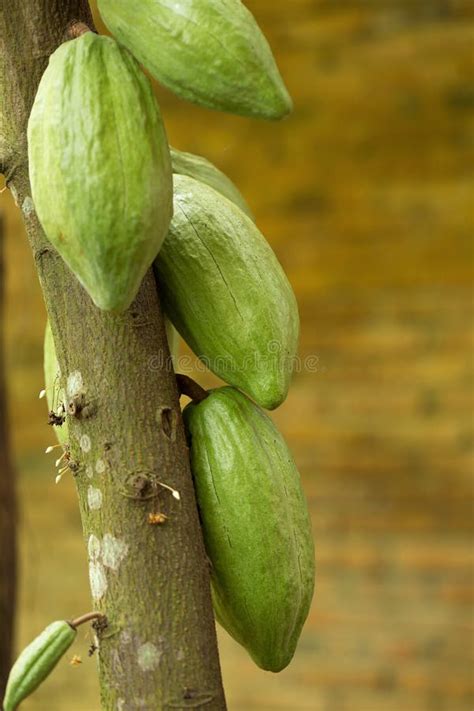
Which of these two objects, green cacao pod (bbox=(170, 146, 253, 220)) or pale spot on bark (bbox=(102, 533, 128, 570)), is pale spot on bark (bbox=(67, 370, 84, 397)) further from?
green cacao pod (bbox=(170, 146, 253, 220))

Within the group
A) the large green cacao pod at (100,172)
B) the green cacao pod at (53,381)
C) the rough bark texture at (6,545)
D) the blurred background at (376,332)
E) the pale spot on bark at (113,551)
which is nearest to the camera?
the large green cacao pod at (100,172)

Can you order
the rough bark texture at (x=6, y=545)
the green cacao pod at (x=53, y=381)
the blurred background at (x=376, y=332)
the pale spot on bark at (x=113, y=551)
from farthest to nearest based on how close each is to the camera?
1. the blurred background at (x=376, y=332)
2. the rough bark texture at (x=6, y=545)
3. the green cacao pod at (x=53, y=381)
4. the pale spot on bark at (x=113, y=551)

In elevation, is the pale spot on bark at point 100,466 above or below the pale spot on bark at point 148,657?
above

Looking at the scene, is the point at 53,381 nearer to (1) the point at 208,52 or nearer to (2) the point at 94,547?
(2) the point at 94,547

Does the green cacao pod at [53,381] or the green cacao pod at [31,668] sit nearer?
the green cacao pod at [31,668]

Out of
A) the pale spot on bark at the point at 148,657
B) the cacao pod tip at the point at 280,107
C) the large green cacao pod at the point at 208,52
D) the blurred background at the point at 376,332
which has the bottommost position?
the blurred background at the point at 376,332

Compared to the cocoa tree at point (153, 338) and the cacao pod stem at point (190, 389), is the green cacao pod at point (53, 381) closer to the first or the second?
the cocoa tree at point (153, 338)

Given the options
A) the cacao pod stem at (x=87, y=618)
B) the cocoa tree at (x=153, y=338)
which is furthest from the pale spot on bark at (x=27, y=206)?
the cacao pod stem at (x=87, y=618)

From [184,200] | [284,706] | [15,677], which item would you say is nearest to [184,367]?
[184,200]
